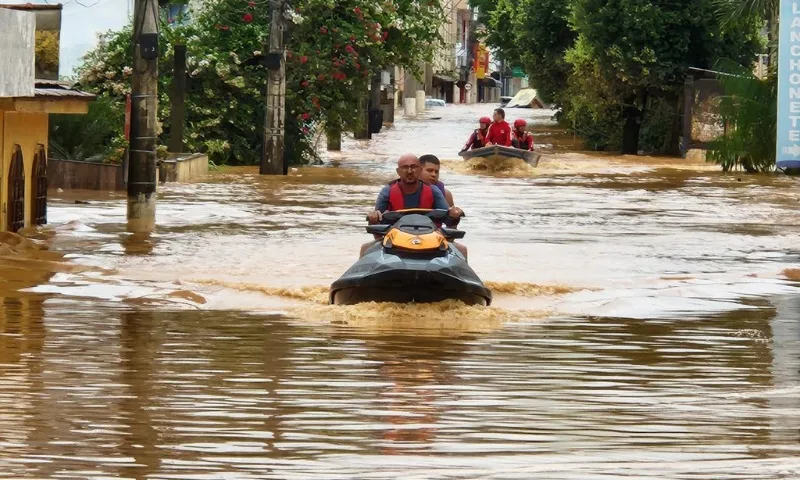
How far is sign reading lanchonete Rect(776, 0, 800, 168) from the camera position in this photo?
2519 centimetres

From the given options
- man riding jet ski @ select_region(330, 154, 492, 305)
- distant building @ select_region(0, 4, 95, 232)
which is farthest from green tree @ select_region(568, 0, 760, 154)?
man riding jet ski @ select_region(330, 154, 492, 305)

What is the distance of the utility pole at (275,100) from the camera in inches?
1344

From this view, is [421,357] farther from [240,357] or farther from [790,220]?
[790,220]

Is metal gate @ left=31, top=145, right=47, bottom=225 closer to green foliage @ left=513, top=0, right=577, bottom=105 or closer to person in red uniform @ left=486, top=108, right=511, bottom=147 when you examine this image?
person in red uniform @ left=486, top=108, right=511, bottom=147

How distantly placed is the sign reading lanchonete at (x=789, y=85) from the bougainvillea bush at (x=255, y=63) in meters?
11.6

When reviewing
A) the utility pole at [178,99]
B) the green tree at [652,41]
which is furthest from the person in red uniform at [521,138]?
the utility pole at [178,99]

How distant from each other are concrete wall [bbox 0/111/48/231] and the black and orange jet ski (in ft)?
23.3

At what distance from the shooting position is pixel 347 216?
25.0 meters

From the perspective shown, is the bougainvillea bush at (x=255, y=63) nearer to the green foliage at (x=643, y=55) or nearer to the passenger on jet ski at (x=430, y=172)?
the green foliage at (x=643, y=55)

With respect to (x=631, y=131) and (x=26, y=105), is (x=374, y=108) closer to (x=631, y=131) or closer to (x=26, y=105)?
(x=631, y=131)

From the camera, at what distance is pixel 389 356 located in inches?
445

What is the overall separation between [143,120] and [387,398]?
512 inches

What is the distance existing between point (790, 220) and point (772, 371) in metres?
15.1

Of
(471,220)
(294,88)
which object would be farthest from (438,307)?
(294,88)
